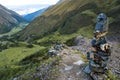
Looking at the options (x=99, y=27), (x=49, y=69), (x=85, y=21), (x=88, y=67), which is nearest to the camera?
(x=99, y=27)

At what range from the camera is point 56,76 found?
52969mm

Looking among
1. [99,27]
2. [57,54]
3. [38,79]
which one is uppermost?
[99,27]

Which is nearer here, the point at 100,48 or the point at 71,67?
the point at 100,48

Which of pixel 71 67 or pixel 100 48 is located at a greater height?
pixel 100 48

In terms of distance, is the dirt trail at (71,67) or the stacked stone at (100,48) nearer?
the stacked stone at (100,48)

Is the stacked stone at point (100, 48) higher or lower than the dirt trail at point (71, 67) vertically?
higher

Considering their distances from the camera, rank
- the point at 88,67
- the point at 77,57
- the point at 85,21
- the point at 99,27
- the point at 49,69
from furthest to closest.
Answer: the point at 85,21 < the point at 77,57 < the point at 49,69 < the point at 88,67 < the point at 99,27

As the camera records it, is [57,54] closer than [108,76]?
No

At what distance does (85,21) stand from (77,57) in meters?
141

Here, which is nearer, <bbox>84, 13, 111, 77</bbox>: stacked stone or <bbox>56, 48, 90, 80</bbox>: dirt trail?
<bbox>84, 13, 111, 77</bbox>: stacked stone

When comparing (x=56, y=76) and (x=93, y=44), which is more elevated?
(x=93, y=44)

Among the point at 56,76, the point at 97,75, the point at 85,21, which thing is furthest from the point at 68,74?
the point at 85,21

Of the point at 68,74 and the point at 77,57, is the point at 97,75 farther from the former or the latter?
the point at 77,57

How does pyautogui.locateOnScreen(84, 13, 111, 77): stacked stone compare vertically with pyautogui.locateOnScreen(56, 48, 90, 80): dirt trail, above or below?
above
